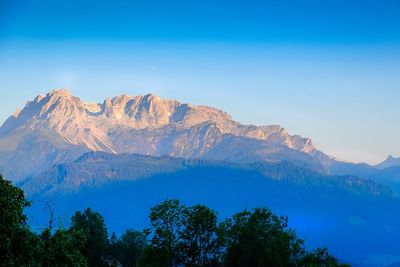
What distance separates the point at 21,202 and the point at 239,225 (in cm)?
3957

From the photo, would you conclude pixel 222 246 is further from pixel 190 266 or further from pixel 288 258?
pixel 288 258

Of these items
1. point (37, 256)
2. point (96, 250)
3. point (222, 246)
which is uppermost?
point (96, 250)

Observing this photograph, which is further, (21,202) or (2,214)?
(21,202)

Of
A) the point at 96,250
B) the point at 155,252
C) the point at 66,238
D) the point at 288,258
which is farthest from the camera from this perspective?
the point at 96,250

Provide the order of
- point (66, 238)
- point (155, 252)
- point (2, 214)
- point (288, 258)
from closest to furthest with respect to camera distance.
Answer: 1. point (2, 214)
2. point (66, 238)
3. point (288, 258)
4. point (155, 252)

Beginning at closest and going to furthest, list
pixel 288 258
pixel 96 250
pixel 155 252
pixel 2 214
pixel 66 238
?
pixel 2 214, pixel 66 238, pixel 288 258, pixel 155 252, pixel 96 250

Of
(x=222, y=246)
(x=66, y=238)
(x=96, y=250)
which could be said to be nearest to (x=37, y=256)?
(x=66, y=238)

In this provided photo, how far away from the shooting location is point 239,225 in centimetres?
8538

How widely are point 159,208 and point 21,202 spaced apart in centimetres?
3447

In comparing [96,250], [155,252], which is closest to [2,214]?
[155,252]

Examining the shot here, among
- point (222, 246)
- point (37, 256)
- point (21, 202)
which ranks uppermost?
point (222, 246)

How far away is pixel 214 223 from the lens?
8481cm

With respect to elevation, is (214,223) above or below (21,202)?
above

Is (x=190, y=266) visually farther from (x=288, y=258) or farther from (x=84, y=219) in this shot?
(x=84, y=219)
